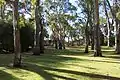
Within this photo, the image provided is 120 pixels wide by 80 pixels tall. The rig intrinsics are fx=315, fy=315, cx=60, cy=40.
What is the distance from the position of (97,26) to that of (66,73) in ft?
52.4

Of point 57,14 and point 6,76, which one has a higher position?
point 57,14

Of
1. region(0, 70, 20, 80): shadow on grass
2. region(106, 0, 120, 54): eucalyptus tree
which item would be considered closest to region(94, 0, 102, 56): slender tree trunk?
region(106, 0, 120, 54): eucalyptus tree

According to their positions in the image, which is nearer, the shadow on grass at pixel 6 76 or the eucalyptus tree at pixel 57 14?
the shadow on grass at pixel 6 76

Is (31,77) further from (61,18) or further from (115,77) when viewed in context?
(61,18)

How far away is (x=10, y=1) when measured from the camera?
1938cm

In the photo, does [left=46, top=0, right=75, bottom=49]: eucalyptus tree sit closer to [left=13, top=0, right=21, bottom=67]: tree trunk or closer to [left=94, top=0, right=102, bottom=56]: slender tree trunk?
[left=94, top=0, right=102, bottom=56]: slender tree trunk

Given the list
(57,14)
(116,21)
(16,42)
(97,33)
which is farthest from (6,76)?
(57,14)

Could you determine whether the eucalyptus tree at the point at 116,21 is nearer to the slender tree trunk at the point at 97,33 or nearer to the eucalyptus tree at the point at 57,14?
the slender tree trunk at the point at 97,33

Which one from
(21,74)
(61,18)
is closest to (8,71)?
(21,74)

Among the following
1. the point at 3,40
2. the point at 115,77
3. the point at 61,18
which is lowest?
the point at 115,77

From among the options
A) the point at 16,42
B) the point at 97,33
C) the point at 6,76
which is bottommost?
the point at 6,76

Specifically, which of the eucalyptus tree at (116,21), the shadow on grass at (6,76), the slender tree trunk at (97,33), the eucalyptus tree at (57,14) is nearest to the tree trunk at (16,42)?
the shadow on grass at (6,76)

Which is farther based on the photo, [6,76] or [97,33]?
[97,33]

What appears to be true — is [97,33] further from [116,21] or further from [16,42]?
[16,42]
